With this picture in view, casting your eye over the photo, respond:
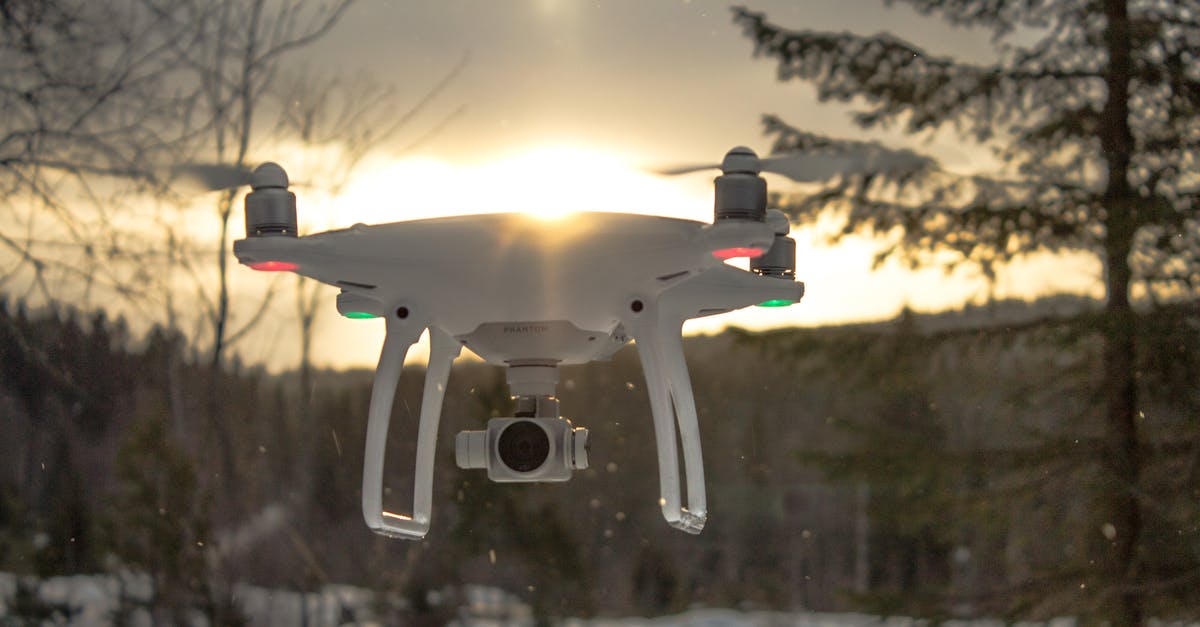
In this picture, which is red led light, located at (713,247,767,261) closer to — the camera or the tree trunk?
the camera

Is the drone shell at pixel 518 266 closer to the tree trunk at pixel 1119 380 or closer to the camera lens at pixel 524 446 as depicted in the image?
the camera lens at pixel 524 446

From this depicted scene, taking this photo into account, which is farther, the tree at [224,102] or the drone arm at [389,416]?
the tree at [224,102]

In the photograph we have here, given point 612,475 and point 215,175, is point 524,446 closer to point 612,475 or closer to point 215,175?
point 215,175

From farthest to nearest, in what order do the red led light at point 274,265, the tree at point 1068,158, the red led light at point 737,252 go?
the tree at point 1068,158
the red led light at point 274,265
the red led light at point 737,252

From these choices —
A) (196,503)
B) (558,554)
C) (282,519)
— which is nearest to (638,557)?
(558,554)

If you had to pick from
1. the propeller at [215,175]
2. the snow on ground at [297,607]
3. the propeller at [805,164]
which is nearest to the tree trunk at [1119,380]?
the snow on ground at [297,607]

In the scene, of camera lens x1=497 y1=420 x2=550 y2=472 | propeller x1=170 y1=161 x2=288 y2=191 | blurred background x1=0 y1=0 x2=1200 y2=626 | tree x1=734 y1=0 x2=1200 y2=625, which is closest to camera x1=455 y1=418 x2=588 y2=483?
camera lens x1=497 y1=420 x2=550 y2=472
